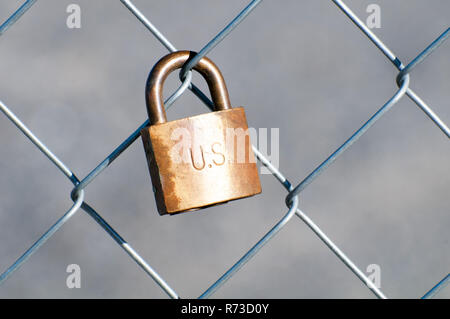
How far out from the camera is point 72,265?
86.6 inches

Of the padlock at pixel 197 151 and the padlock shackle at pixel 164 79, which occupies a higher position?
the padlock shackle at pixel 164 79

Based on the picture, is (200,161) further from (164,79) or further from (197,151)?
(164,79)

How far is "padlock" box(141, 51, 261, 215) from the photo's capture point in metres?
0.75

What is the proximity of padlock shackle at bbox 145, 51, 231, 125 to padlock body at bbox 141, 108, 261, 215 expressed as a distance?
0.08 ft

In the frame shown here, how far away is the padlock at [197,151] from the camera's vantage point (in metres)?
0.75

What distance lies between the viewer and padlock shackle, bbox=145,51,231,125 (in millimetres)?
749

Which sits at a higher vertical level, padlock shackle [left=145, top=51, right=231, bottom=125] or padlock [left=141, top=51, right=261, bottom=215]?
padlock shackle [left=145, top=51, right=231, bottom=125]

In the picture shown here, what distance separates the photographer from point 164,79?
767mm

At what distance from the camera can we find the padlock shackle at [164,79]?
75cm

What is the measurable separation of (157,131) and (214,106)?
0.10 metres

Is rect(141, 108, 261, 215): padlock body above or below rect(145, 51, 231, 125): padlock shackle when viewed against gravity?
below

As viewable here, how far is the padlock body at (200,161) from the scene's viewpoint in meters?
0.75
